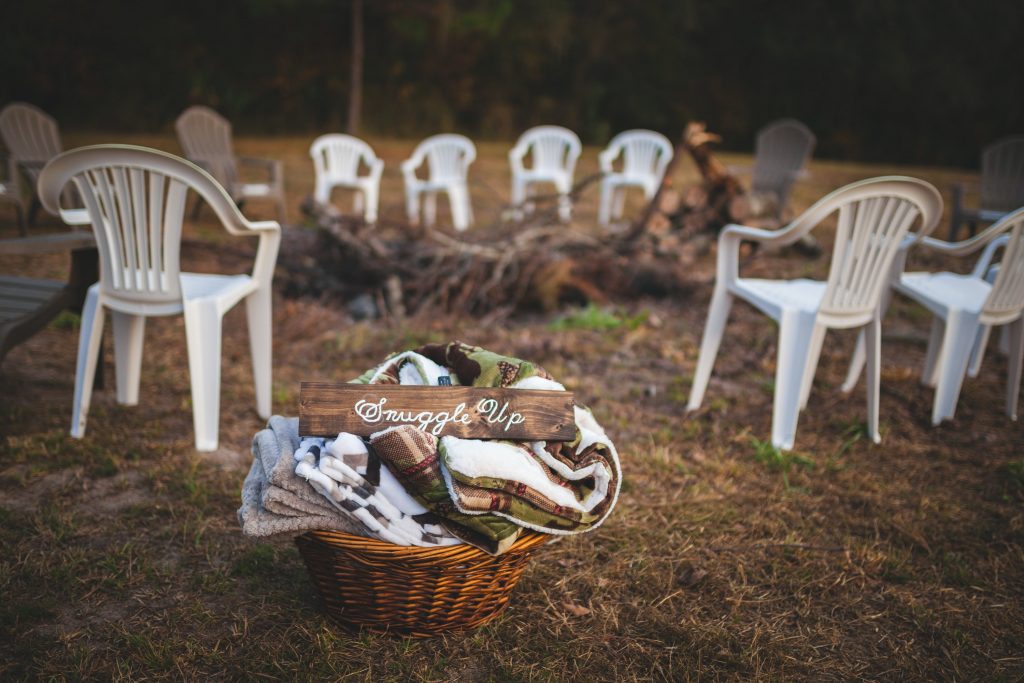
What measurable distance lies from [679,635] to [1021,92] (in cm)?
1462

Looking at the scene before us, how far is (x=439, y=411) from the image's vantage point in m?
1.55

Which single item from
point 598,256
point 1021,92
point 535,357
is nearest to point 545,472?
point 535,357

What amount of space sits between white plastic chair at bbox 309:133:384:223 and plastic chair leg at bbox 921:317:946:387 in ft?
14.3

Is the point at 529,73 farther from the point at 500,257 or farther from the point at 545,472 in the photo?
the point at 545,472

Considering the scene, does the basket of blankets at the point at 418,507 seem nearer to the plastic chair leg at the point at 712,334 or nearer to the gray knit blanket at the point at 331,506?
the gray knit blanket at the point at 331,506

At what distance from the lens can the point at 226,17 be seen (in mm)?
12117

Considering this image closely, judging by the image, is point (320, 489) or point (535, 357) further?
point (535, 357)

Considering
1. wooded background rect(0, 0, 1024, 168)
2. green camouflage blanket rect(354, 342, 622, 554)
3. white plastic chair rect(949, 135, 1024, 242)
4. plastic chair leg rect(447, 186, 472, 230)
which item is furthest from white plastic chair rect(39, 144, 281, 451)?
wooded background rect(0, 0, 1024, 168)

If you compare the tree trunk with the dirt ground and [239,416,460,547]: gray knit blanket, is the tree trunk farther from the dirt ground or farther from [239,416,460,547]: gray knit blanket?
[239,416,460,547]: gray knit blanket

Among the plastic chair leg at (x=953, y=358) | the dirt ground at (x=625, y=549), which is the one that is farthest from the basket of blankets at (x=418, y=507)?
the plastic chair leg at (x=953, y=358)

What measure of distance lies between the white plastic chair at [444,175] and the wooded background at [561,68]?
560 centimetres

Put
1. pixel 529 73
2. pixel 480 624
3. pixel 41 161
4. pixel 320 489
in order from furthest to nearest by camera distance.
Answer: pixel 529 73, pixel 41 161, pixel 480 624, pixel 320 489

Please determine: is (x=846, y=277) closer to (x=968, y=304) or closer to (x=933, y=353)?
(x=968, y=304)

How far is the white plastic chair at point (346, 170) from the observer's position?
644cm
